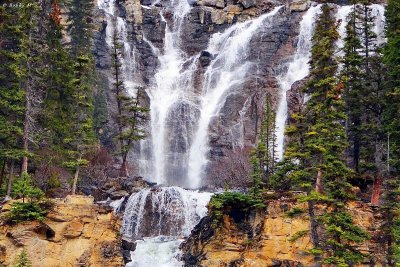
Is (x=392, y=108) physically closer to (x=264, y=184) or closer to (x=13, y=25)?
(x=264, y=184)

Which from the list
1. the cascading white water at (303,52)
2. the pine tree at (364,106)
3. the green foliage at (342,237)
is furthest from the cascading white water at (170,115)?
the green foliage at (342,237)

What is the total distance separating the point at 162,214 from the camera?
3434cm

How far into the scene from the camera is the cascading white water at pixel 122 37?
6378 centimetres

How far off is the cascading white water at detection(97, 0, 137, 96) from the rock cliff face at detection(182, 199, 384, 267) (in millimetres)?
32545

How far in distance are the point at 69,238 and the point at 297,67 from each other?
39.2 metres

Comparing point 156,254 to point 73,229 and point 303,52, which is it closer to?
point 73,229

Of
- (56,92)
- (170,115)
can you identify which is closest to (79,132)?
(56,92)

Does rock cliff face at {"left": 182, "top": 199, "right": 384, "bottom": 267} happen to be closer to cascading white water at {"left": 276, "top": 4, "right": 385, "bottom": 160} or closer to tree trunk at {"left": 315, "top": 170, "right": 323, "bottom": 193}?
tree trunk at {"left": 315, "top": 170, "right": 323, "bottom": 193}

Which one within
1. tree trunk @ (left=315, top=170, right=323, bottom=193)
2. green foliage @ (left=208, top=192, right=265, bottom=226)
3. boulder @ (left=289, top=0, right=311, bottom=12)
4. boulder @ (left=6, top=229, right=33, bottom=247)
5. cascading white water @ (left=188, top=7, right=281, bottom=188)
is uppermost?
boulder @ (left=289, top=0, right=311, bottom=12)

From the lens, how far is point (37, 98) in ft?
112

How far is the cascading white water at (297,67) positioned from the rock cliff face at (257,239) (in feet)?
63.1

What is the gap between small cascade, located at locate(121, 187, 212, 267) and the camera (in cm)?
3375

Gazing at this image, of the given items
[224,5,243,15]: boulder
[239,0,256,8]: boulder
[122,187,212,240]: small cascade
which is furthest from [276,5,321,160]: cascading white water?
[122,187,212,240]: small cascade

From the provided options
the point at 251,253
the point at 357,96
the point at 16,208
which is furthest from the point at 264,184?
the point at 16,208
